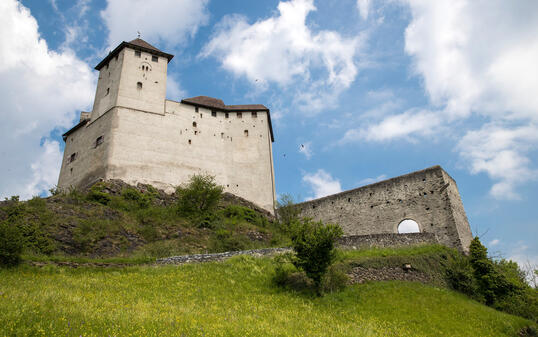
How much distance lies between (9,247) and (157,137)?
23.3 meters

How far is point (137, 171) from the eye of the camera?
35.9m

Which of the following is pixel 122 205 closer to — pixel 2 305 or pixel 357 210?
pixel 357 210

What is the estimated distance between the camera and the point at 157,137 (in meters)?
38.6

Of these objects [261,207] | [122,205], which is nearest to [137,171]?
[122,205]

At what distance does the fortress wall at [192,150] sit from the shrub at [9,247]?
1837 centimetres

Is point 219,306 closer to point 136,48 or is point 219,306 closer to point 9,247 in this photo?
point 9,247

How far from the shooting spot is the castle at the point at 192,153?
29.9m

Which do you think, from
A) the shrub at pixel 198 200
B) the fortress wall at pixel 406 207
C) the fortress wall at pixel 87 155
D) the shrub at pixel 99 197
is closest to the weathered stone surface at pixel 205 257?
the shrub at pixel 198 200

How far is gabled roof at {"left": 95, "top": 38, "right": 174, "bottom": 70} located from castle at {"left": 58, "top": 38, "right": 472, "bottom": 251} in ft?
0.34

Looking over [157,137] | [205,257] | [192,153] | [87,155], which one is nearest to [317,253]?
[205,257]

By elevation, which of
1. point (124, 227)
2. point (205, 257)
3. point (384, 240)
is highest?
point (124, 227)

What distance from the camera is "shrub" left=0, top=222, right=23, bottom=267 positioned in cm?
1602

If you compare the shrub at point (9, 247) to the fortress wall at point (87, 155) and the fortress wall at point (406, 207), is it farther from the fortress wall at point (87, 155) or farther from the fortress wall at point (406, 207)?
the fortress wall at point (406, 207)

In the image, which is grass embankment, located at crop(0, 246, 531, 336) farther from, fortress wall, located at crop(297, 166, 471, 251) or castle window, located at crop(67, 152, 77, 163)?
castle window, located at crop(67, 152, 77, 163)
